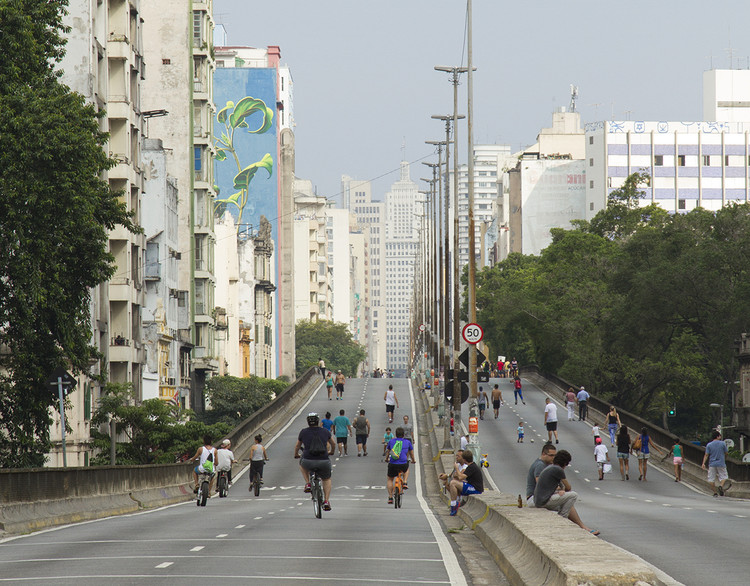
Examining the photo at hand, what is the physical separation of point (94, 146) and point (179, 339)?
4764 centimetres

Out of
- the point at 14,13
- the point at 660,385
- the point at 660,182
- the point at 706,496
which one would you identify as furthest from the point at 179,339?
the point at 660,182

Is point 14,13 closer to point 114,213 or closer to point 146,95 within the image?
point 114,213

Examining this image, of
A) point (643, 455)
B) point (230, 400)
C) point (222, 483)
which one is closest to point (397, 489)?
point (222, 483)

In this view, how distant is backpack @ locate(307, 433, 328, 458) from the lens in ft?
73.0

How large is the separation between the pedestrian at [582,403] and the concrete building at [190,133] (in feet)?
89.7

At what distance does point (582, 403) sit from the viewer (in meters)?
63.2

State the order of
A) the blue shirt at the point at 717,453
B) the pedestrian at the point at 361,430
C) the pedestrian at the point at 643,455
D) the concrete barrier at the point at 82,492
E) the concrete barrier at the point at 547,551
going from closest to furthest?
the concrete barrier at the point at 547,551
the concrete barrier at the point at 82,492
the blue shirt at the point at 717,453
the pedestrian at the point at 643,455
the pedestrian at the point at 361,430

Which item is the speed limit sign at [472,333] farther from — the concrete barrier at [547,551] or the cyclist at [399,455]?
the concrete barrier at [547,551]

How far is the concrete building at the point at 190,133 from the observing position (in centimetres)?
8194

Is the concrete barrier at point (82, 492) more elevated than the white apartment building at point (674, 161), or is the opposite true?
the white apartment building at point (674, 161)

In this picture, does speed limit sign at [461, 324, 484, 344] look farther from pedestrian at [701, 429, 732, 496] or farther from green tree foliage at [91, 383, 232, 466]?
green tree foliage at [91, 383, 232, 466]

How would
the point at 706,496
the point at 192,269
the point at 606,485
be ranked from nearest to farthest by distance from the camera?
the point at 706,496 → the point at 606,485 → the point at 192,269

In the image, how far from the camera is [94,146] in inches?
1100

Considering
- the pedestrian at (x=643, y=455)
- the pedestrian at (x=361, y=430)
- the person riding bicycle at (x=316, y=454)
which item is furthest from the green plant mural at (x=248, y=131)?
the person riding bicycle at (x=316, y=454)
